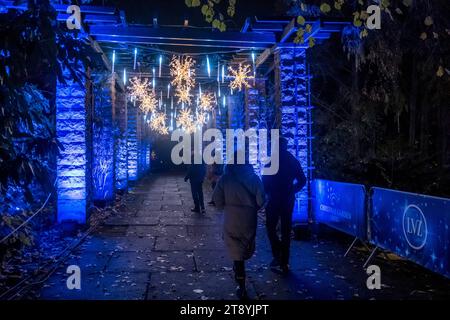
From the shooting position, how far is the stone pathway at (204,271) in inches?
219

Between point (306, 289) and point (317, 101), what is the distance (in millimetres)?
10202

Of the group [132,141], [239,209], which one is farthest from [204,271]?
[132,141]

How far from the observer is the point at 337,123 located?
50.3 feet

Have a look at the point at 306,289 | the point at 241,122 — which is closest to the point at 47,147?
the point at 306,289

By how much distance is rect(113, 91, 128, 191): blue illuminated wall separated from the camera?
1672 cm

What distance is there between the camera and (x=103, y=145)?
1309cm

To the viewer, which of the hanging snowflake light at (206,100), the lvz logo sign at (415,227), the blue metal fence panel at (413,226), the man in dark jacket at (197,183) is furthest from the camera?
the hanging snowflake light at (206,100)

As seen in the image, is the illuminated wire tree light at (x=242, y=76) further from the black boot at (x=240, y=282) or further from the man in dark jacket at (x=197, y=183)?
the black boot at (x=240, y=282)

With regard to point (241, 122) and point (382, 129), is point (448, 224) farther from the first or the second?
point (241, 122)

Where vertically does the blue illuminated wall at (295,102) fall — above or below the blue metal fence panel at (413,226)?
above

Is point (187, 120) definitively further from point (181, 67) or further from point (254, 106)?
point (254, 106)

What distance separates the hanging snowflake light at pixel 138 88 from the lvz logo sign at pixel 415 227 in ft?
44.3

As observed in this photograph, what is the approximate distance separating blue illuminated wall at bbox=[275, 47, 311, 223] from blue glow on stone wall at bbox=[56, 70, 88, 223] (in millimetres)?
4829

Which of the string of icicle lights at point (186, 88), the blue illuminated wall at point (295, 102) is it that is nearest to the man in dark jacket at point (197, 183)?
the string of icicle lights at point (186, 88)
